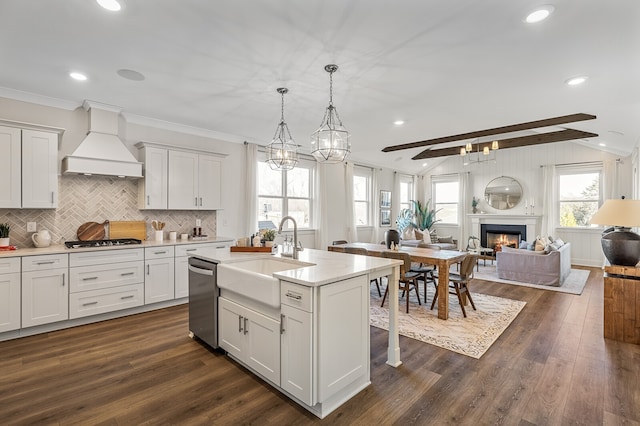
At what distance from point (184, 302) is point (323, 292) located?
3384 millimetres

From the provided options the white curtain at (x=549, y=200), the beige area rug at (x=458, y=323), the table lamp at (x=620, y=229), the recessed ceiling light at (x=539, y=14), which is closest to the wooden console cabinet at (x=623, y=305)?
the table lamp at (x=620, y=229)

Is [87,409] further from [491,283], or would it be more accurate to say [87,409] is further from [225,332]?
[491,283]

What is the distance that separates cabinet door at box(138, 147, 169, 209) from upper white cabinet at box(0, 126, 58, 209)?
3.15ft

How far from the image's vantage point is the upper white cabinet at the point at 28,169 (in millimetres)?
3443

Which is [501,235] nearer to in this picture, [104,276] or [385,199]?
[385,199]

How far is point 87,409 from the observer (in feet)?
7.14

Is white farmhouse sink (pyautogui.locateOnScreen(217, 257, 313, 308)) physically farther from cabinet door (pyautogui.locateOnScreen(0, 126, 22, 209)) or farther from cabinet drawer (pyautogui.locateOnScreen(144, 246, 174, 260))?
cabinet door (pyautogui.locateOnScreen(0, 126, 22, 209))

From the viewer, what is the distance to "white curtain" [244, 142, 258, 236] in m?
5.66

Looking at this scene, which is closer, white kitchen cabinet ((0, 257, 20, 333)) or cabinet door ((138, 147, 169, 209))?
white kitchen cabinet ((0, 257, 20, 333))

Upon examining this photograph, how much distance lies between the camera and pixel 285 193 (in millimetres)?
6449

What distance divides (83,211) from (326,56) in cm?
378

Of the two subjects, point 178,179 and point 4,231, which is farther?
point 178,179

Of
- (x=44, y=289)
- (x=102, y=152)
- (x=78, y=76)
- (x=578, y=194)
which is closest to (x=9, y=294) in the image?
(x=44, y=289)

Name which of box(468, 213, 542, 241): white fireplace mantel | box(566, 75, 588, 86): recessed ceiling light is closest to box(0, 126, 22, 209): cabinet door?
box(566, 75, 588, 86): recessed ceiling light
